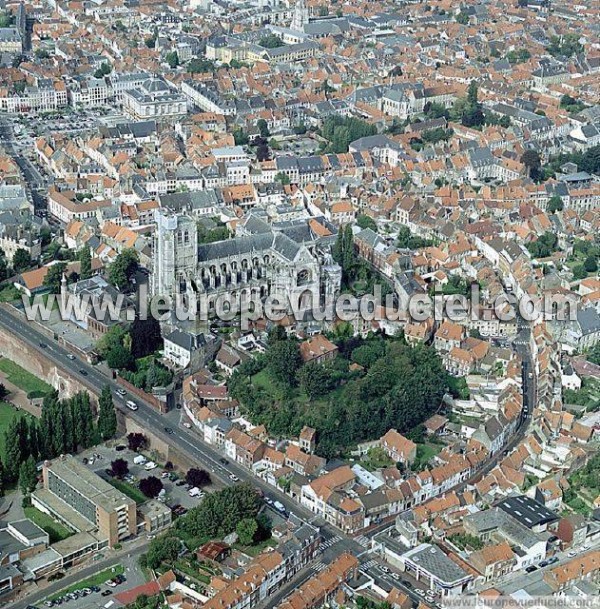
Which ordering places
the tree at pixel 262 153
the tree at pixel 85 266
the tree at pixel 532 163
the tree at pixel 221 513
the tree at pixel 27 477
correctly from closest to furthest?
the tree at pixel 221 513
the tree at pixel 27 477
the tree at pixel 85 266
the tree at pixel 532 163
the tree at pixel 262 153

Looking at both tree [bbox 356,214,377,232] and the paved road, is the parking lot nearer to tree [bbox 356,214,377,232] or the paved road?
the paved road

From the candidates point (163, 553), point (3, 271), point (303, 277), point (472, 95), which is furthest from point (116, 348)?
point (472, 95)

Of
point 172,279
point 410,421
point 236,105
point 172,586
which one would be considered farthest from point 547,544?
point 236,105

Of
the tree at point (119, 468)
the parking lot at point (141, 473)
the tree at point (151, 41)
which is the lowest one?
the parking lot at point (141, 473)

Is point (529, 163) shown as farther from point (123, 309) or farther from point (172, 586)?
point (172, 586)

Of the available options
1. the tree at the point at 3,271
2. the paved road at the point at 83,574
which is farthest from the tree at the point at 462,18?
the paved road at the point at 83,574

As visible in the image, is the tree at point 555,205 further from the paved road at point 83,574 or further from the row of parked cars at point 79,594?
the row of parked cars at point 79,594
